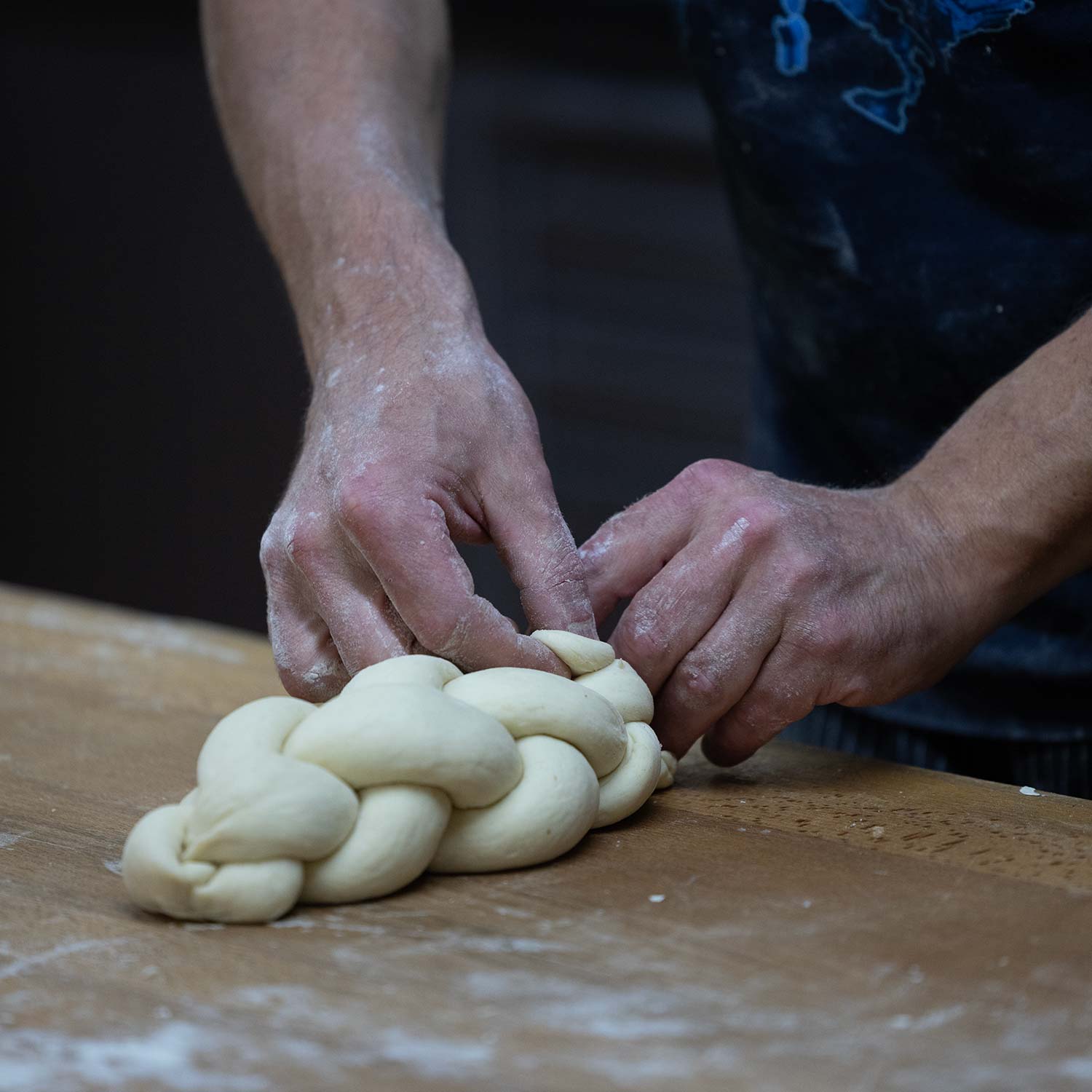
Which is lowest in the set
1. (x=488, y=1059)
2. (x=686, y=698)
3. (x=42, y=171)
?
(x=488, y=1059)

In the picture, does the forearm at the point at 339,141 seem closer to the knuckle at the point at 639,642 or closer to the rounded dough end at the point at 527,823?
the knuckle at the point at 639,642

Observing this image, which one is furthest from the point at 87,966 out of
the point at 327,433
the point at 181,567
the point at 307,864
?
the point at 181,567

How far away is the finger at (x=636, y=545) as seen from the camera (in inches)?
52.5

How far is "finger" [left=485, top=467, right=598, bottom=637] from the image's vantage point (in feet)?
4.27

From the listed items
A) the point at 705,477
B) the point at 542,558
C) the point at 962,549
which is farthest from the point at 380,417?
the point at 962,549

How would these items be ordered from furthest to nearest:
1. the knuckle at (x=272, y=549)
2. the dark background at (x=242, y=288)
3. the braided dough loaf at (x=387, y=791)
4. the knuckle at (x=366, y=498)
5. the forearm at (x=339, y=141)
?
the dark background at (x=242, y=288) → the forearm at (x=339, y=141) → the knuckle at (x=272, y=549) → the knuckle at (x=366, y=498) → the braided dough loaf at (x=387, y=791)

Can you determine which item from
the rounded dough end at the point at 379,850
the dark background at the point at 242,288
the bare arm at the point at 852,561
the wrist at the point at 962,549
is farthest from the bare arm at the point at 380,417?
the dark background at the point at 242,288

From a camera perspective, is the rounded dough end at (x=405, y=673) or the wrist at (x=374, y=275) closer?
the rounded dough end at (x=405, y=673)

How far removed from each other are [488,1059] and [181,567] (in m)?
4.03

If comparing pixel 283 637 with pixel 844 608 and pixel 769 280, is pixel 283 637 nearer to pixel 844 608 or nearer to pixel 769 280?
pixel 844 608

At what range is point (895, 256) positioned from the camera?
166cm

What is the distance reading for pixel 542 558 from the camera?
4.27 feet

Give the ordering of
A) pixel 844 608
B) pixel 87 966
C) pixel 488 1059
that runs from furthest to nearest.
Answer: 1. pixel 844 608
2. pixel 87 966
3. pixel 488 1059

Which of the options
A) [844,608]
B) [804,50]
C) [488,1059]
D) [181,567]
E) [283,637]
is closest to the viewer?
[488,1059]
